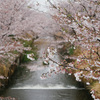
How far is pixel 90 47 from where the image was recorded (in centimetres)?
428

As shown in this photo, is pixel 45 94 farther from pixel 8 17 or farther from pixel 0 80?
pixel 8 17

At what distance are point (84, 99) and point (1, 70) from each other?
18.9 feet

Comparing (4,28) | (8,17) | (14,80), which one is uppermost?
(8,17)

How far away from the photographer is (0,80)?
880cm

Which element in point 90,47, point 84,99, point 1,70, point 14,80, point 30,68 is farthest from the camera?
point 30,68

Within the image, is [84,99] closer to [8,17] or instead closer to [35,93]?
[35,93]

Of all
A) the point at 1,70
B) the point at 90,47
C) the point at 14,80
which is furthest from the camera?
the point at 14,80

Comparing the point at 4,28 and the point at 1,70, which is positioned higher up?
the point at 4,28

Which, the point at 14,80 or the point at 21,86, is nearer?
the point at 21,86

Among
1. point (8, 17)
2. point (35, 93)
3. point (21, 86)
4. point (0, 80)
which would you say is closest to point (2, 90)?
point (0, 80)

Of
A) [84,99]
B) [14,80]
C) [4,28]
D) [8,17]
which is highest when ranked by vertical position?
[8,17]

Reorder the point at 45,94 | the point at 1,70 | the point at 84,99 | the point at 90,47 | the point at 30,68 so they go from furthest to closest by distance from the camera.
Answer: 1. the point at 30,68
2. the point at 1,70
3. the point at 45,94
4. the point at 84,99
5. the point at 90,47

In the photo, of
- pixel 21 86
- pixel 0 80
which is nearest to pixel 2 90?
pixel 0 80

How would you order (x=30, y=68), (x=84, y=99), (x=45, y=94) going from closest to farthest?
1. (x=84, y=99)
2. (x=45, y=94)
3. (x=30, y=68)
